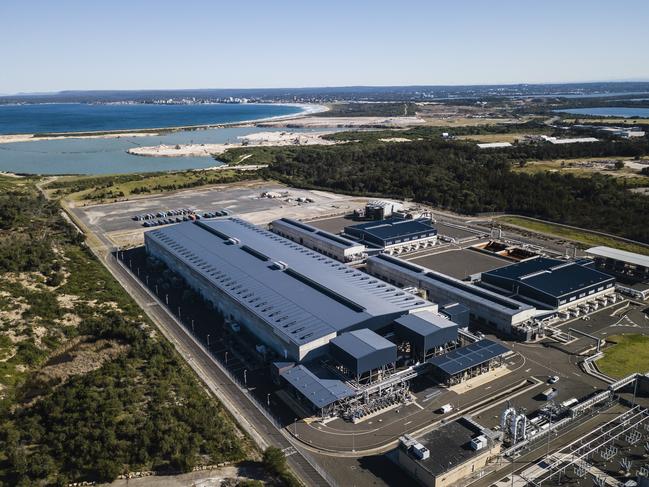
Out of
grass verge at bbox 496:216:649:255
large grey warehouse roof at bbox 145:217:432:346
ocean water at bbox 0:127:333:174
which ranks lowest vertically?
grass verge at bbox 496:216:649:255

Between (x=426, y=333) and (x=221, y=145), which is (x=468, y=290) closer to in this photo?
(x=426, y=333)

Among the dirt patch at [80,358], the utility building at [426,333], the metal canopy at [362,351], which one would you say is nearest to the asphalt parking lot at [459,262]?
the utility building at [426,333]

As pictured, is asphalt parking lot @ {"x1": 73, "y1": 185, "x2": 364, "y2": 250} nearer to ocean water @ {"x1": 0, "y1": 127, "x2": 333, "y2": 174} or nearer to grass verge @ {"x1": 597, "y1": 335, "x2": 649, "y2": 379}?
ocean water @ {"x1": 0, "y1": 127, "x2": 333, "y2": 174}

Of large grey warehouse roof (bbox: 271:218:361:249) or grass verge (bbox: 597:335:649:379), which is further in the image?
large grey warehouse roof (bbox: 271:218:361:249)

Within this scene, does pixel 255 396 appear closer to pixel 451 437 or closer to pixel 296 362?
pixel 296 362

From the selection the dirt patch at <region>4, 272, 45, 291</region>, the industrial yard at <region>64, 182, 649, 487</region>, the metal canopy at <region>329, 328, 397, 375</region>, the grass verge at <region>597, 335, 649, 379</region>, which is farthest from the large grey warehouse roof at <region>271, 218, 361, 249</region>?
the dirt patch at <region>4, 272, 45, 291</region>

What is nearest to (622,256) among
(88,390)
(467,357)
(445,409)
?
(467,357)

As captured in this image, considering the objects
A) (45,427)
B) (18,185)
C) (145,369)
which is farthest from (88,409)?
(18,185)
